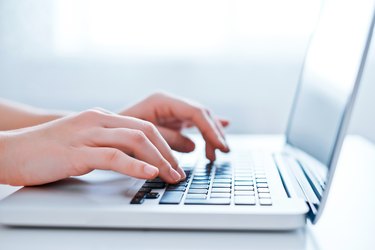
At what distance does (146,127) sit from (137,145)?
37 millimetres

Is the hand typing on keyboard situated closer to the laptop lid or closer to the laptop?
the laptop

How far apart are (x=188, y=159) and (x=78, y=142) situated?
26 cm

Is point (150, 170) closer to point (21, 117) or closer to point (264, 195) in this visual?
point (264, 195)

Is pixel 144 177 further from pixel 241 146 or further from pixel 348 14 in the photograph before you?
pixel 241 146

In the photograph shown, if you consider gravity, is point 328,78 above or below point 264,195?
above

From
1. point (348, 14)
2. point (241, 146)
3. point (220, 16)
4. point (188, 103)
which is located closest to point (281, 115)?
point (220, 16)

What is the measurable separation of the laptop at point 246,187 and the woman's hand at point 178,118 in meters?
0.02

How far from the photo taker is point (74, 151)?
0.51m

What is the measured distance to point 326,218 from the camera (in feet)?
1.64

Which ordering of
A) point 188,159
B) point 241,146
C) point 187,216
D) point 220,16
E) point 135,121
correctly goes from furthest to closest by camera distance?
point 220,16 < point 241,146 < point 188,159 < point 135,121 < point 187,216

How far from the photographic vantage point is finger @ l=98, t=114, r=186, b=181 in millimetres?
545

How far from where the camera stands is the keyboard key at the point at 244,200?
1.50 ft

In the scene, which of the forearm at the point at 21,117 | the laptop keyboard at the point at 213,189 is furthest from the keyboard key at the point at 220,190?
the forearm at the point at 21,117

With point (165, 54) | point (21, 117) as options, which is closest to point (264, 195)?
point (21, 117)
